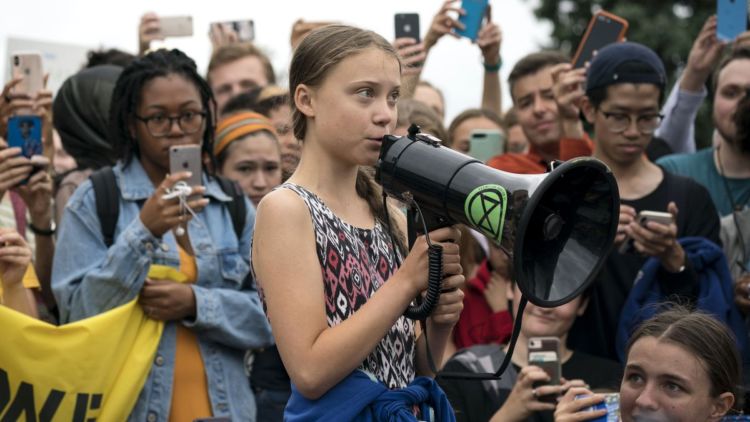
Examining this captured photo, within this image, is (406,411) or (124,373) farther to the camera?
(124,373)

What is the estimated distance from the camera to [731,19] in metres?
6.29

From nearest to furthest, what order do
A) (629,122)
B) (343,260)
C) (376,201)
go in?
(343,260) < (376,201) < (629,122)

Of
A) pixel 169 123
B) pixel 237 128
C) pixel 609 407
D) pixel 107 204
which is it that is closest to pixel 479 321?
pixel 609 407

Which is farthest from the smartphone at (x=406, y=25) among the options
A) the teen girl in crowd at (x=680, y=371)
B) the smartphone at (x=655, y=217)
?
the teen girl in crowd at (x=680, y=371)

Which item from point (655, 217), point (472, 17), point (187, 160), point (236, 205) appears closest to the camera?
point (187, 160)

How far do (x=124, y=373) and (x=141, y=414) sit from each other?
17 cm

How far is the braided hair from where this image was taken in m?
5.15

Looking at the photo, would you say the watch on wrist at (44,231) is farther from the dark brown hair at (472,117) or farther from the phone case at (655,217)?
the dark brown hair at (472,117)

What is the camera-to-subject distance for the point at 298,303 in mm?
3250

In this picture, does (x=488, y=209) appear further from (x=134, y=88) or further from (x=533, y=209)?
(x=134, y=88)

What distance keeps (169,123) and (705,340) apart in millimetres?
2317

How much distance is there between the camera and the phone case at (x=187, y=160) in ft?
16.1

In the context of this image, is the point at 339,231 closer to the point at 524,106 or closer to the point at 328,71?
the point at 328,71

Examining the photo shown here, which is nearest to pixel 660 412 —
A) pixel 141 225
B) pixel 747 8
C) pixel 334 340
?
pixel 334 340
